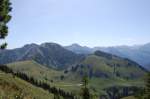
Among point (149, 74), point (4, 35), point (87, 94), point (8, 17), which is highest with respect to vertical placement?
point (8, 17)

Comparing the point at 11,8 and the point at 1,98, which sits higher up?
the point at 11,8

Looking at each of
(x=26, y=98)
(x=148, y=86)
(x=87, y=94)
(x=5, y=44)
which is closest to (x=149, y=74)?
(x=148, y=86)

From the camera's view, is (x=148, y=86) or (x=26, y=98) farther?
(x=148, y=86)

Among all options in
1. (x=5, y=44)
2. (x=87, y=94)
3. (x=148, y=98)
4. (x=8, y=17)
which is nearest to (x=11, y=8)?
(x=8, y=17)

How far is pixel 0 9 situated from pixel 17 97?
32.7 meters

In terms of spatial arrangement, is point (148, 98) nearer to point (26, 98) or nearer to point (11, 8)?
point (11, 8)

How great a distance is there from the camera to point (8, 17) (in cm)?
4131

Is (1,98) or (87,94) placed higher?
(1,98)

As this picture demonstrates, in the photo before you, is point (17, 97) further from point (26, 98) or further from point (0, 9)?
point (0, 9)

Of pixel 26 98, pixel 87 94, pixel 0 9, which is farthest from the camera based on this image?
pixel 87 94

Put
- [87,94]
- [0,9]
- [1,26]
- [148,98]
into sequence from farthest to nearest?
[87,94]
[148,98]
[1,26]
[0,9]

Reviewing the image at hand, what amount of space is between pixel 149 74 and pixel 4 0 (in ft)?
125

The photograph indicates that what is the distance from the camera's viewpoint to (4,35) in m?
41.6

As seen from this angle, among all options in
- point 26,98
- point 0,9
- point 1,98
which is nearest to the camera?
point 1,98
